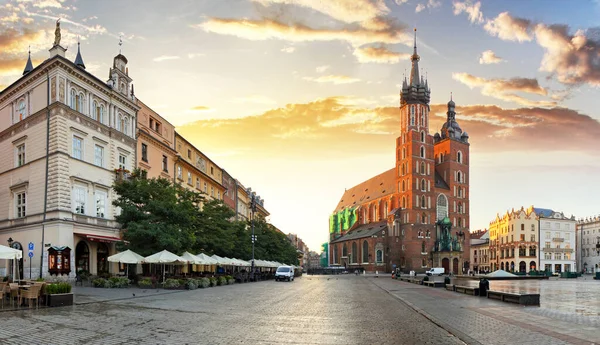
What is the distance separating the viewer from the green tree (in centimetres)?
3441

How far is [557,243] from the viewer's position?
12875 cm

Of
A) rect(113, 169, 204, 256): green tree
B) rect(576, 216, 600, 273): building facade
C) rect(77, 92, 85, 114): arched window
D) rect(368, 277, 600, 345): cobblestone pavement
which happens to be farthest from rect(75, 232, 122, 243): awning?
rect(576, 216, 600, 273): building facade

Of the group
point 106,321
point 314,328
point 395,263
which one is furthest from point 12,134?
point 395,263

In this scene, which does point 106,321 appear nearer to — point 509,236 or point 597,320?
point 597,320

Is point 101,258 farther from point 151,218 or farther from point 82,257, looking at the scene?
point 151,218

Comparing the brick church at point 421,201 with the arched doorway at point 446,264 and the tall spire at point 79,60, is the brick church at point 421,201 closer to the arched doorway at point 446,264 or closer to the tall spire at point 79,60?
the arched doorway at point 446,264

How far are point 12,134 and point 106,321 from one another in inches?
1275

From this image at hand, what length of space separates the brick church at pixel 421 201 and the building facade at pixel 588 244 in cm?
4188

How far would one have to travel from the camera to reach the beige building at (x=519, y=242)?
4966 inches

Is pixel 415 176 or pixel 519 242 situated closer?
pixel 415 176

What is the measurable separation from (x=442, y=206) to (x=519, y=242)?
964 inches

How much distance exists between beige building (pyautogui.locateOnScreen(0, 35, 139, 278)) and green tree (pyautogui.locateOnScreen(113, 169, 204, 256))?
3.64m

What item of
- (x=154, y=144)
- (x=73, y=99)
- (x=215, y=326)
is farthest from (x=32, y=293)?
(x=154, y=144)

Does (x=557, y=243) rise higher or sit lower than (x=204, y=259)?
lower
